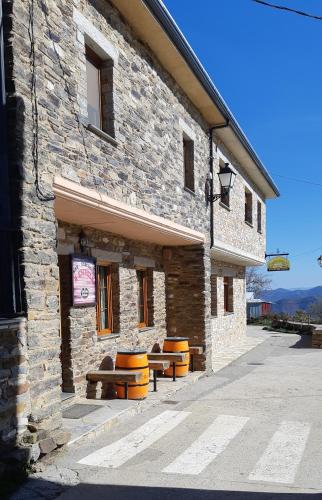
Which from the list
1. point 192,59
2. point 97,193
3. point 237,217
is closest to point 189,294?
point 237,217

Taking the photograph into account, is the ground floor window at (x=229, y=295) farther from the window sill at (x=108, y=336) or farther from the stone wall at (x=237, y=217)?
the window sill at (x=108, y=336)

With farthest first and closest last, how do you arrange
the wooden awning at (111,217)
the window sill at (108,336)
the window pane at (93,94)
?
the window sill at (108,336) < the window pane at (93,94) < the wooden awning at (111,217)

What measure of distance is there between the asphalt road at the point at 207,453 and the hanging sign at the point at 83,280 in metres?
1.82

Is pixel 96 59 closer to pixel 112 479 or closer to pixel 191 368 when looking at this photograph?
pixel 112 479

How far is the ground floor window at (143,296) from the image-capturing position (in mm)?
9766

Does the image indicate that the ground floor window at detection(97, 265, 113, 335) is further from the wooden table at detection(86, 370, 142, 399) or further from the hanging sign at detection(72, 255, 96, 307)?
the wooden table at detection(86, 370, 142, 399)

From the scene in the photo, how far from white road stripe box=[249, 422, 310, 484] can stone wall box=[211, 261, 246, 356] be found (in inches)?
307

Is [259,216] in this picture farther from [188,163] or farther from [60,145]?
[60,145]

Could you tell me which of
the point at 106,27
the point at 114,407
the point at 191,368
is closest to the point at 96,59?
the point at 106,27

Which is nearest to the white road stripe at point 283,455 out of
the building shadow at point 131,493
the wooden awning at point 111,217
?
the building shadow at point 131,493

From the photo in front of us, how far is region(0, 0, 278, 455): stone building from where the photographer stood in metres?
4.52

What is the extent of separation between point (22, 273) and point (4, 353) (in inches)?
28.9

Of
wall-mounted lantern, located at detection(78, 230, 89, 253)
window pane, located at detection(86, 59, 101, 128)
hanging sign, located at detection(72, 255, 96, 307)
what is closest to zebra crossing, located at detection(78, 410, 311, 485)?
hanging sign, located at detection(72, 255, 96, 307)

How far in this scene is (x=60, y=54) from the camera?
5402 millimetres
